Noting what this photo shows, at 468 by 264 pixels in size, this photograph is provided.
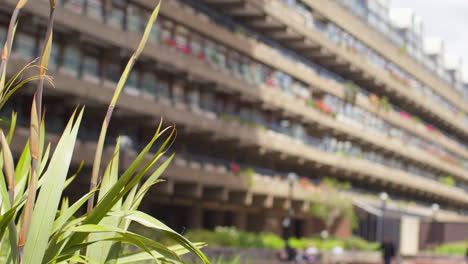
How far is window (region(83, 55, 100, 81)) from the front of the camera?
29859 mm

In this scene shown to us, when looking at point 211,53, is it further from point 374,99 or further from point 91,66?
point 374,99

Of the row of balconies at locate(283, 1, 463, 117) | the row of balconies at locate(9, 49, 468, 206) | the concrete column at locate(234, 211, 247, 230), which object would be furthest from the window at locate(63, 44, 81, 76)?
the concrete column at locate(234, 211, 247, 230)

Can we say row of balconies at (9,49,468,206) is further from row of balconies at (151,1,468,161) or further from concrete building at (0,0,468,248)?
row of balconies at (151,1,468,161)

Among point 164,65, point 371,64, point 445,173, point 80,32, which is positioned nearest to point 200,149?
point 164,65

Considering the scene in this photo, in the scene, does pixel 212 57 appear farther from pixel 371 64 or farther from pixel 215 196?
pixel 371 64

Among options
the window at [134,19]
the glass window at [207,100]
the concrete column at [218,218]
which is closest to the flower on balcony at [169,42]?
the window at [134,19]

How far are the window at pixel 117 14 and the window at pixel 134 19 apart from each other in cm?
26

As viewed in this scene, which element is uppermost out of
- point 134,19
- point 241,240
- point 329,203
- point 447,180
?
point 134,19

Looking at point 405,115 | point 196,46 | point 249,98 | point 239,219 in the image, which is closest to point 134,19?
point 196,46

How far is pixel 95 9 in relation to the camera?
29156mm

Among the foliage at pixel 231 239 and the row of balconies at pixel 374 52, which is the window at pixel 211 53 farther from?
the foliage at pixel 231 239

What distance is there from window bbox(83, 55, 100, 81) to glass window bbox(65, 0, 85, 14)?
2.49 m

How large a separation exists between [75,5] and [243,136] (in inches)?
508

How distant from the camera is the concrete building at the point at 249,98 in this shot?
29.0 meters
